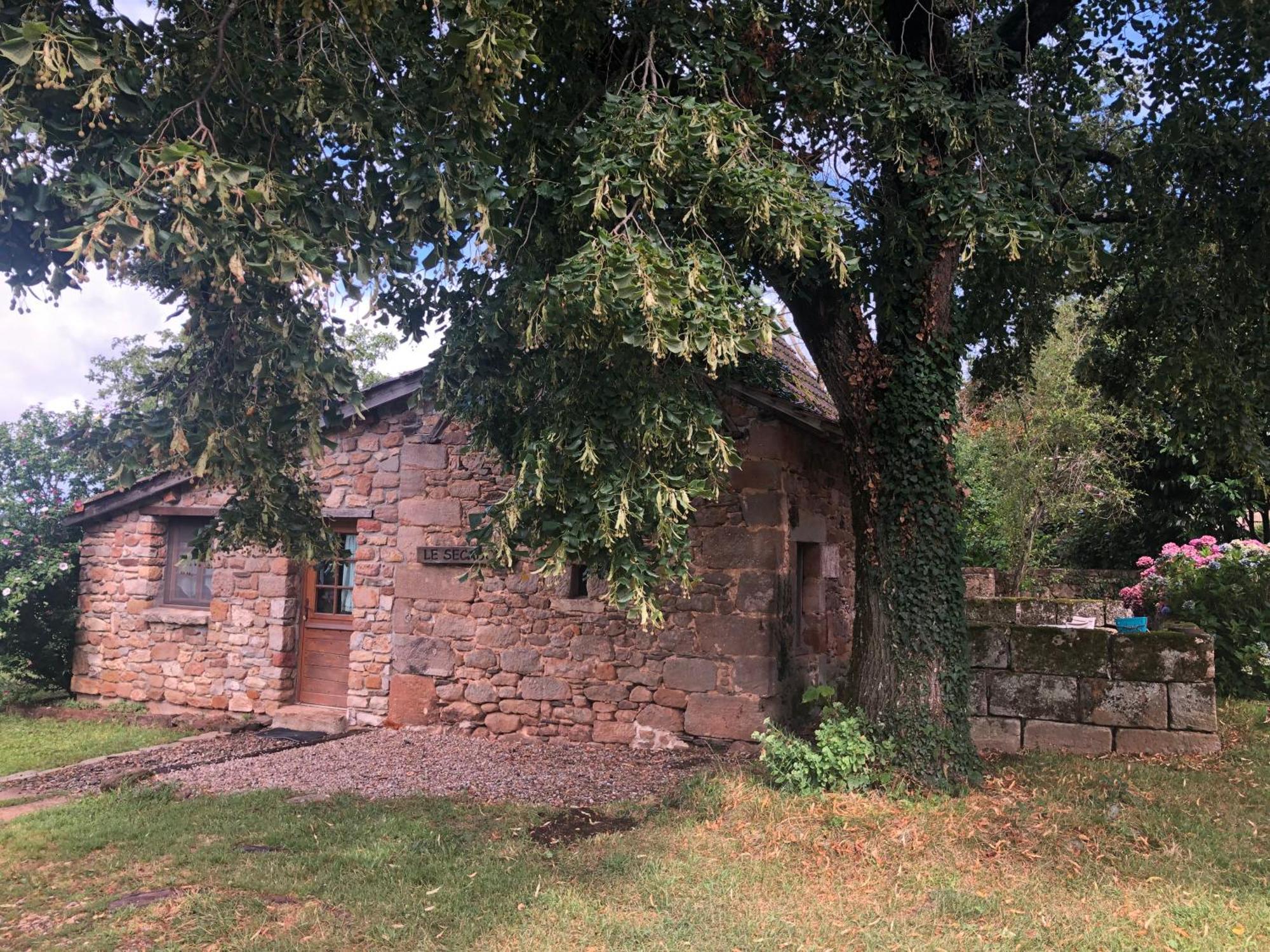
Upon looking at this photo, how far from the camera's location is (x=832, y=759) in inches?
240

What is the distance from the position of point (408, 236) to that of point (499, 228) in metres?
A: 0.47

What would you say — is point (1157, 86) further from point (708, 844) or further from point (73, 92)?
point (73, 92)

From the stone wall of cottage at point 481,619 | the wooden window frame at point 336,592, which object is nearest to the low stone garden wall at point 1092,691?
the stone wall of cottage at point 481,619

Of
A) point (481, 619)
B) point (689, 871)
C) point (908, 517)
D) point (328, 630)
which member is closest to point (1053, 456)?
point (908, 517)

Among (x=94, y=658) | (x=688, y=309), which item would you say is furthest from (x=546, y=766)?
(x=94, y=658)

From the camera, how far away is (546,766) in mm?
7504

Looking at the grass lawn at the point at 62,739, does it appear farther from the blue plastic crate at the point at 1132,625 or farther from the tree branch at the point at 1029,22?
the tree branch at the point at 1029,22

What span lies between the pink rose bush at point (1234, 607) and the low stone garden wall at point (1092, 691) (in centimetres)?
188

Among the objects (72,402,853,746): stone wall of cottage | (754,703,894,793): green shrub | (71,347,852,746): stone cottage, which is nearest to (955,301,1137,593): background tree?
(71,347,852,746): stone cottage

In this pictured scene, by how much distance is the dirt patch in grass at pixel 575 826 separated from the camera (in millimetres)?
5605

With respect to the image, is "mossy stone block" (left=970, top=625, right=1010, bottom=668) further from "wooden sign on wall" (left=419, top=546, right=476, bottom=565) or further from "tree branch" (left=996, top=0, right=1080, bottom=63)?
"wooden sign on wall" (left=419, top=546, right=476, bottom=565)

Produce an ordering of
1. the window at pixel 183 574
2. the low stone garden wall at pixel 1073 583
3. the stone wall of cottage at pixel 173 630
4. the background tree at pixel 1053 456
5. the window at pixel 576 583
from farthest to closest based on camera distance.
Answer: the low stone garden wall at pixel 1073 583
the background tree at pixel 1053 456
the window at pixel 183 574
the stone wall of cottage at pixel 173 630
the window at pixel 576 583

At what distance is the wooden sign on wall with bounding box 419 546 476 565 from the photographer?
8.88m

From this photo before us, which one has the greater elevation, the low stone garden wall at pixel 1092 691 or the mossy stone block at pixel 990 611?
the mossy stone block at pixel 990 611
